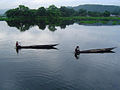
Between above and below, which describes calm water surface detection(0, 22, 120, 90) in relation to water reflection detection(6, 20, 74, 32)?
below

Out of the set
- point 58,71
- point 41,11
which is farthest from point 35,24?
point 58,71

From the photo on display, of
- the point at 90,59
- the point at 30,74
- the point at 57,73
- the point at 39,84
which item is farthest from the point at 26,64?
the point at 90,59

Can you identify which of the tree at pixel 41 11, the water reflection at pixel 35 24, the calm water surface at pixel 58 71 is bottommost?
the calm water surface at pixel 58 71

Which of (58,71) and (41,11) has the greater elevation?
(41,11)

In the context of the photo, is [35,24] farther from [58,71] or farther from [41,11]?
[58,71]

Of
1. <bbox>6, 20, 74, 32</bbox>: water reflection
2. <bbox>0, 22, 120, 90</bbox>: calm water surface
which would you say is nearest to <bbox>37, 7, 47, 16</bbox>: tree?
<bbox>6, 20, 74, 32</bbox>: water reflection

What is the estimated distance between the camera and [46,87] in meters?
21.6

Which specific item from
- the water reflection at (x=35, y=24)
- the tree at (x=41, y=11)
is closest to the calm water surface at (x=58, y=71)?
the water reflection at (x=35, y=24)

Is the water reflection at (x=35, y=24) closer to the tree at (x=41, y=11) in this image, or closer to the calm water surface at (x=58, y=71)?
the tree at (x=41, y=11)

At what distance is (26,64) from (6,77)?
21.9ft

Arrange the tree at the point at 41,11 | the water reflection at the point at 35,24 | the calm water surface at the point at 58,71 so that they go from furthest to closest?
the tree at the point at 41,11, the water reflection at the point at 35,24, the calm water surface at the point at 58,71

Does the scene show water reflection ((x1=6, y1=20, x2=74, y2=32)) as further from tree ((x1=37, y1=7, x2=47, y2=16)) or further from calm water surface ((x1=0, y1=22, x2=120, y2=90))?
calm water surface ((x1=0, y1=22, x2=120, y2=90))

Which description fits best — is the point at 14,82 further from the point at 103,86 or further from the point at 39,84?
the point at 103,86

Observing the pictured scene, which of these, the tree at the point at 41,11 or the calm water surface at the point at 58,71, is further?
the tree at the point at 41,11
